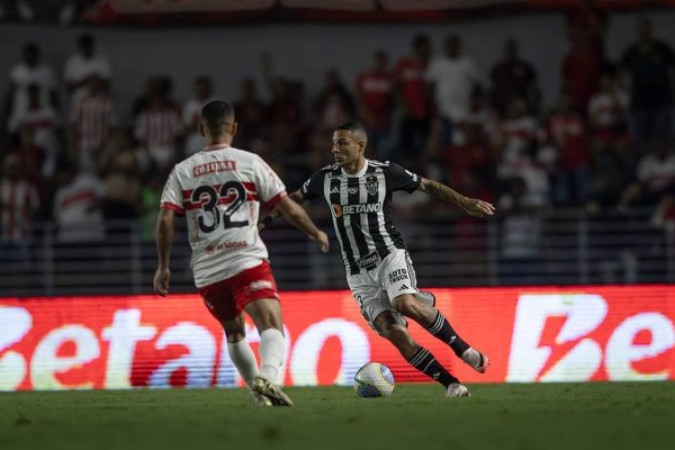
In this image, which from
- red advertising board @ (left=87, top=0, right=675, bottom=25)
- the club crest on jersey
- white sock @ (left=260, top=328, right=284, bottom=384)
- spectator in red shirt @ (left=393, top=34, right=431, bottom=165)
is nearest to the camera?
white sock @ (left=260, top=328, right=284, bottom=384)

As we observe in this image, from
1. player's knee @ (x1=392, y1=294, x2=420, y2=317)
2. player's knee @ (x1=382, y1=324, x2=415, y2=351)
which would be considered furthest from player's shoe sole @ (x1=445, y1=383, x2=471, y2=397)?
player's knee @ (x1=392, y1=294, x2=420, y2=317)

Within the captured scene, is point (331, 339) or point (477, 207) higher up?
point (477, 207)

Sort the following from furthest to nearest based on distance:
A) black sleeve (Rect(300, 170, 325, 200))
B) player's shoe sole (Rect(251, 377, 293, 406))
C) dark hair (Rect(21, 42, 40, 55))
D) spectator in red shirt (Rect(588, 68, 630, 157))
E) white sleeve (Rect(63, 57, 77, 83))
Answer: white sleeve (Rect(63, 57, 77, 83)) < dark hair (Rect(21, 42, 40, 55)) < spectator in red shirt (Rect(588, 68, 630, 157)) < black sleeve (Rect(300, 170, 325, 200)) < player's shoe sole (Rect(251, 377, 293, 406))

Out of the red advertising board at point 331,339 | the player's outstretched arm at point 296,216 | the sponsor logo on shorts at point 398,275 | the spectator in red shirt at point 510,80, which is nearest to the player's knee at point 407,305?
the sponsor logo on shorts at point 398,275

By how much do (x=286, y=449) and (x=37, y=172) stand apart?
14.3 metres

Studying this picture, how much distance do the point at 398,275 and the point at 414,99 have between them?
9.13 m

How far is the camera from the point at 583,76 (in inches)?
835

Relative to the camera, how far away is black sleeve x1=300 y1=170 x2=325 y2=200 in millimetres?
12773

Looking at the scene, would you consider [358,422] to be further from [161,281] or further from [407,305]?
[407,305]

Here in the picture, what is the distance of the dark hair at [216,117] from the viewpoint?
1062 centimetres

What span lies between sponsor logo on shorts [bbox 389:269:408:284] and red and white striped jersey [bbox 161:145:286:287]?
1.92m

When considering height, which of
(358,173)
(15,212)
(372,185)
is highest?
(15,212)

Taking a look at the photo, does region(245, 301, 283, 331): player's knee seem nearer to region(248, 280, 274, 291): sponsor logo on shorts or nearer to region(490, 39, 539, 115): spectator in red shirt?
region(248, 280, 274, 291): sponsor logo on shorts

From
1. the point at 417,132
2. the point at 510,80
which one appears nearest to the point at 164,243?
the point at 417,132
